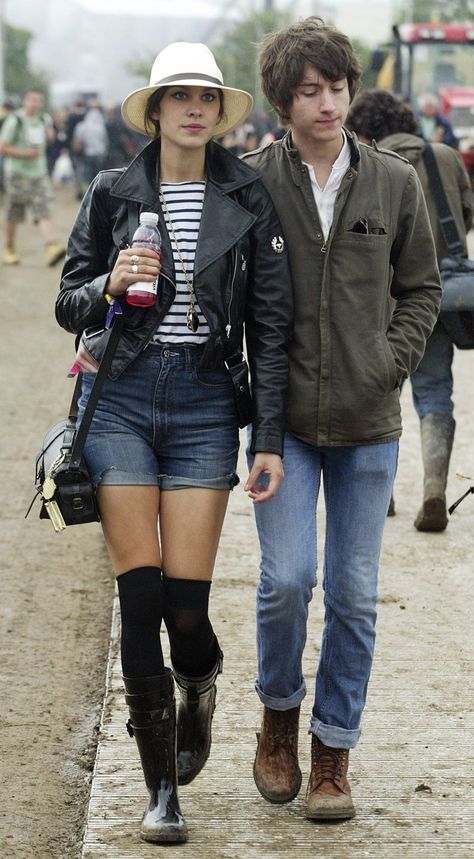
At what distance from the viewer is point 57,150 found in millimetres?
40156

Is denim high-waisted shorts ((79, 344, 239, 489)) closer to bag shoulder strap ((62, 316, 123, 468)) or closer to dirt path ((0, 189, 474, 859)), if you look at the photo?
bag shoulder strap ((62, 316, 123, 468))

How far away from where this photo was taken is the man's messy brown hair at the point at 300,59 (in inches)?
140

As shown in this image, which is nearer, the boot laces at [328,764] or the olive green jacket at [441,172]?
the boot laces at [328,764]

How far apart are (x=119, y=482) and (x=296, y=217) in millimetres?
789

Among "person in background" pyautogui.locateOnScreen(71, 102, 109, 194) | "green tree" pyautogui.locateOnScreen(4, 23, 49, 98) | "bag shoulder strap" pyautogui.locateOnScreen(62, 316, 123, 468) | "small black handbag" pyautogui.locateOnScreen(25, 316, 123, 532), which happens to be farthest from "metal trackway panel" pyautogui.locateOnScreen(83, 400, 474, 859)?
"green tree" pyautogui.locateOnScreen(4, 23, 49, 98)

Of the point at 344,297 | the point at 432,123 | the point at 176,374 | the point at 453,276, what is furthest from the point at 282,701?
the point at 432,123

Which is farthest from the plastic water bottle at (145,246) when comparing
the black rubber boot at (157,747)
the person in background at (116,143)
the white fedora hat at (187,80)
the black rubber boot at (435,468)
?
the person in background at (116,143)

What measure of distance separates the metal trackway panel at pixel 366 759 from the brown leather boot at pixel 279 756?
0.20 feet

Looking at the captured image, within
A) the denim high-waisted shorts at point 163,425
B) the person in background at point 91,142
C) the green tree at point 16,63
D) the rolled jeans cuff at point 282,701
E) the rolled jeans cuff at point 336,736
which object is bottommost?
the green tree at point 16,63

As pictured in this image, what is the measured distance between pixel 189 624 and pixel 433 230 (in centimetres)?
309

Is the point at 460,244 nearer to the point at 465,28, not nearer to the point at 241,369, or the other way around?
the point at 241,369

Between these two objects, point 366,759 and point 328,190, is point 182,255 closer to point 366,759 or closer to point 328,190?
point 328,190

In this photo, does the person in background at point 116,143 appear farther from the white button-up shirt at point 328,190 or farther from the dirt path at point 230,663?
the white button-up shirt at point 328,190

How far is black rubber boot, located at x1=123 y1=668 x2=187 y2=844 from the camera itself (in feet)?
11.6
